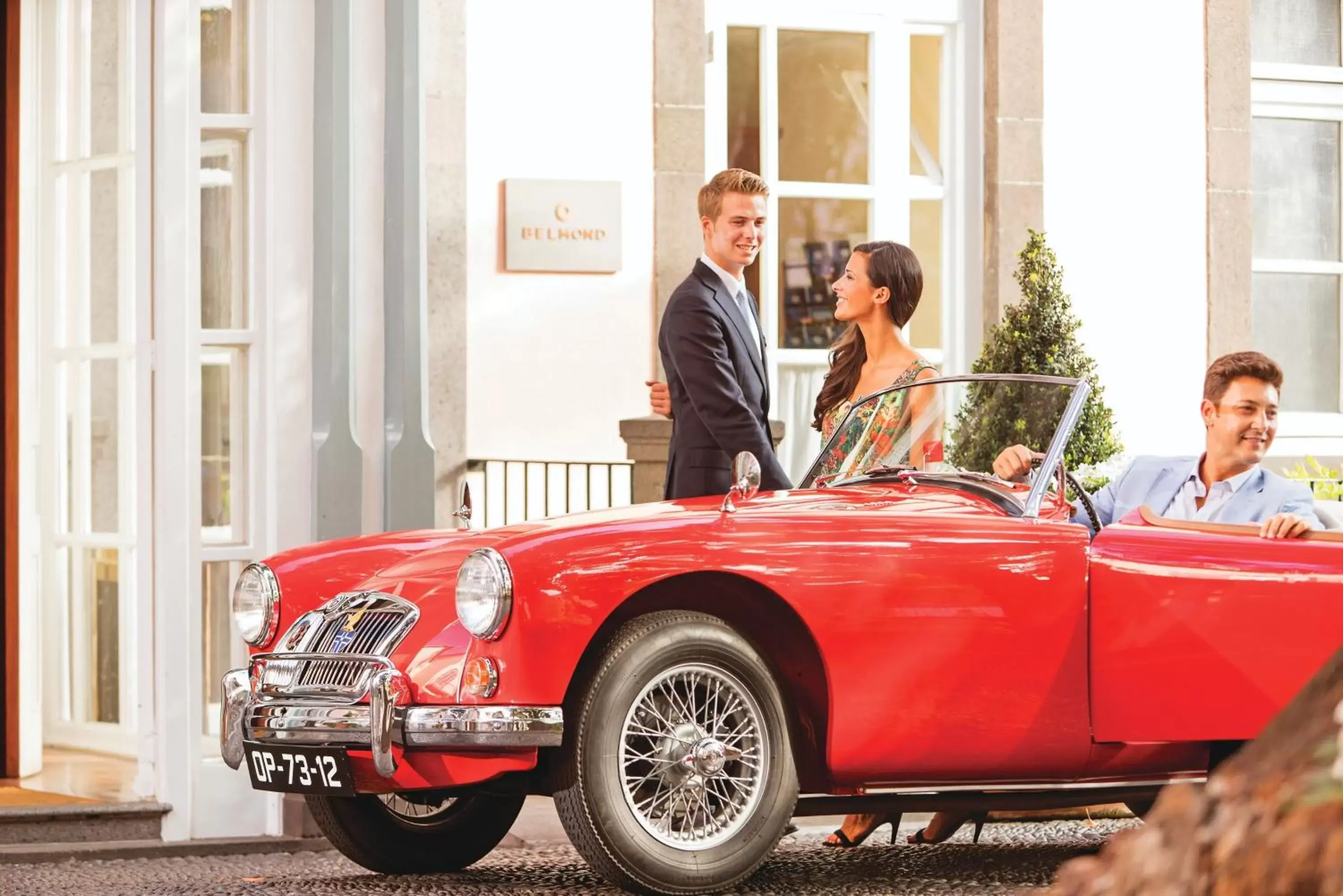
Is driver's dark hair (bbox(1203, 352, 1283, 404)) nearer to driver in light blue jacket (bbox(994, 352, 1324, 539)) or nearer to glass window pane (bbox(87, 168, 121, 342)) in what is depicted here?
driver in light blue jacket (bbox(994, 352, 1324, 539))

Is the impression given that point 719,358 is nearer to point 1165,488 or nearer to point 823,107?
point 1165,488

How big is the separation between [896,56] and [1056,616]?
6093 mm

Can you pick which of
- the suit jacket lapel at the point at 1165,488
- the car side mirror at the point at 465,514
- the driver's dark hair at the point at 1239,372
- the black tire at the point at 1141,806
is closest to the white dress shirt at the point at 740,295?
the car side mirror at the point at 465,514

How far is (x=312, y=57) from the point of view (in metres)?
7.84

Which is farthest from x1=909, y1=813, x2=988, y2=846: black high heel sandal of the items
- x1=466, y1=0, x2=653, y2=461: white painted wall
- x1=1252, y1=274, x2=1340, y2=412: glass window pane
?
x1=1252, y1=274, x2=1340, y2=412: glass window pane

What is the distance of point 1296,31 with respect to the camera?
11.5 meters

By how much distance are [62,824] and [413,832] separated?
6.96ft

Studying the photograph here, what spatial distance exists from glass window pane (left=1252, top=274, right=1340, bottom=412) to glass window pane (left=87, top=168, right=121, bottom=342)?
6166mm

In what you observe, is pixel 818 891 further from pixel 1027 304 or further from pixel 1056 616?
pixel 1027 304

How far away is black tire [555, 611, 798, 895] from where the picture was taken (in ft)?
15.7

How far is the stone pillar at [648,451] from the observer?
9.23m

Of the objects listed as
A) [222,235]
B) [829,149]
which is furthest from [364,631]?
[829,149]

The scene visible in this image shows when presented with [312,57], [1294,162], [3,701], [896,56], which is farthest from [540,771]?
[1294,162]

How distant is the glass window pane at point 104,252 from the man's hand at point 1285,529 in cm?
489
